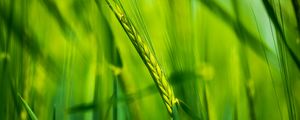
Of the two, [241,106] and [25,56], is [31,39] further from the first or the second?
[241,106]

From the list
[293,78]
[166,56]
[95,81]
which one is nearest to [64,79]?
[95,81]

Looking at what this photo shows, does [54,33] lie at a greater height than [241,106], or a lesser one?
greater

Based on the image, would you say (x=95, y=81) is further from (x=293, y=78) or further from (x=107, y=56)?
(x=293, y=78)

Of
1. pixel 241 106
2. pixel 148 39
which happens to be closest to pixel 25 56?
pixel 148 39

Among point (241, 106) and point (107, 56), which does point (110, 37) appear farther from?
point (241, 106)

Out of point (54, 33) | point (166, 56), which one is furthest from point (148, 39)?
point (54, 33)
